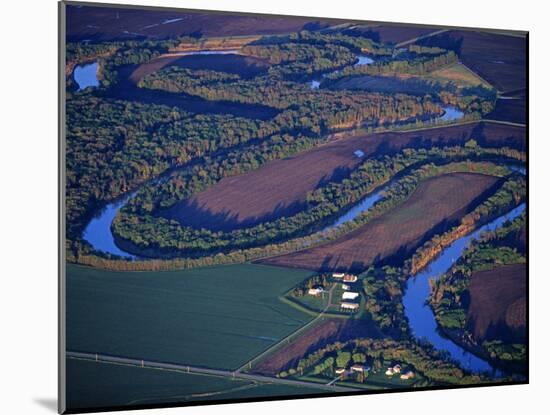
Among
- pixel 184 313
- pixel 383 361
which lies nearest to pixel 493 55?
pixel 383 361

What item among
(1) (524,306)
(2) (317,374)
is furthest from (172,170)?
(1) (524,306)

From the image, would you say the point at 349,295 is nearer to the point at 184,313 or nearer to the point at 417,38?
the point at 184,313

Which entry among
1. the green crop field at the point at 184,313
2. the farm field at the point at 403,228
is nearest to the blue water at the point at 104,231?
the green crop field at the point at 184,313

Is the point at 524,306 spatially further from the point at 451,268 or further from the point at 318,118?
the point at 318,118

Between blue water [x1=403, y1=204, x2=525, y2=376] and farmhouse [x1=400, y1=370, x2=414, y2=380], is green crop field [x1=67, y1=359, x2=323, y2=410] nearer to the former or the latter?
farmhouse [x1=400, y1=370, x2=414, y2=380]

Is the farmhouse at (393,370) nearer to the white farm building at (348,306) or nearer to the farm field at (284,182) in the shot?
the white farm building at (348,306)

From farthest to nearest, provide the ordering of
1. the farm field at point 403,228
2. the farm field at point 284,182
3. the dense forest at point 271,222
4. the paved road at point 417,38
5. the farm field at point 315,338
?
the paved road at point 417,38 < the farm field at point 403,228 < the farm field at point 315,338 < the farm field at point 284,182 < the dense forest at point 271,222

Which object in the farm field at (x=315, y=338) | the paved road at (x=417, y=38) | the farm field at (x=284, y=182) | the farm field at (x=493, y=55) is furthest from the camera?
the farm field at (x=493, y=55)

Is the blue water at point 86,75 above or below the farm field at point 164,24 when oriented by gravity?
below
